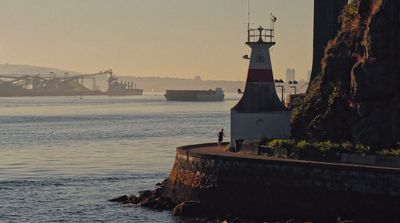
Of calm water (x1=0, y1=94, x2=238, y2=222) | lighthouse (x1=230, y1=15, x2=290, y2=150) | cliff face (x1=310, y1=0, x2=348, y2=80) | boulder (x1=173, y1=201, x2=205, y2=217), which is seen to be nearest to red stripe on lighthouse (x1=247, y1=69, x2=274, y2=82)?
lighthouse (x1=230, y1=15, x2=290, y2=150)

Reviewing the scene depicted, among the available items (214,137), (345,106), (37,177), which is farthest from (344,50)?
(214,137)

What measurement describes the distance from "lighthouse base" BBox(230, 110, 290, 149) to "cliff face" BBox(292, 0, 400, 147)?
5.14 ft

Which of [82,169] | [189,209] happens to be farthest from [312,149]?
[82,169]

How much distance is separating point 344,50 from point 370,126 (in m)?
6.99

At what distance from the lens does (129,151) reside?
107875 millimetres

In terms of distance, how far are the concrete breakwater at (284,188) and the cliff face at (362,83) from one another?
636 cm

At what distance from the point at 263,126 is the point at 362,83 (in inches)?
324

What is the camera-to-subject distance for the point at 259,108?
209 ft

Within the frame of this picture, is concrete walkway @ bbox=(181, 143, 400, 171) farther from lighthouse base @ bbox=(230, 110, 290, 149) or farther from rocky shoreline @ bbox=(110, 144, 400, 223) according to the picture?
lighthouse base @ bbox=(230, 110, 290, 149)

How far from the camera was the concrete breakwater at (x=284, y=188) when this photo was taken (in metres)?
48.2

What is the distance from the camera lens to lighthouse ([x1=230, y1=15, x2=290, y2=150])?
6316 cm

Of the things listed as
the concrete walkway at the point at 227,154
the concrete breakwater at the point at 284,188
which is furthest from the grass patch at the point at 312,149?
the concrete breakwater at the point at 284,188

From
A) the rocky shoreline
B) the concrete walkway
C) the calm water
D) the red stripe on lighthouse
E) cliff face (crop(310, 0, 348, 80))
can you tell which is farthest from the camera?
cliff face (crop(310, 0, 348, 80))

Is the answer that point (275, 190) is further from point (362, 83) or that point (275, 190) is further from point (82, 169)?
point (82, 169)
